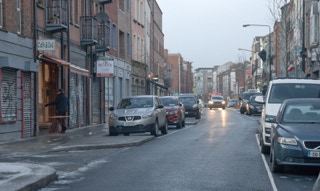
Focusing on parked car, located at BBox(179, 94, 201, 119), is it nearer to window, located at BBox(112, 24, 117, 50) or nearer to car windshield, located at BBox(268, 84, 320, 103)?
window, located at BBox(112, 24, 117, 50)

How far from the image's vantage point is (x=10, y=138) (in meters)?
21.5

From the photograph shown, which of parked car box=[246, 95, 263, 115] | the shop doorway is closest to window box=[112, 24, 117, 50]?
parked car box=[246, 95, 263, 115]

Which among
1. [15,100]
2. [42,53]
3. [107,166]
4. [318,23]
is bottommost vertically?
[107,166]

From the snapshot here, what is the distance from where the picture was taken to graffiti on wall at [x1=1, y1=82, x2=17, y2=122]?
68.9ft

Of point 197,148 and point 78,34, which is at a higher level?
point 78,34

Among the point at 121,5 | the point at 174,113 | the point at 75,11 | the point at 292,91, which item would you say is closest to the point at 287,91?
the point at 292,91

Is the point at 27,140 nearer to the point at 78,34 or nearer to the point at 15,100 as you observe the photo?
the point at 15,100

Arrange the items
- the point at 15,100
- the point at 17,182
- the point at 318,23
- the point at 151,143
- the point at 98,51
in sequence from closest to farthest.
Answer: the point at 17,182 < the point at 151,143 < the point at 15,100 < the point at 98,51 < the point at 318,23

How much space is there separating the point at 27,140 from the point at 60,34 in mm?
7441

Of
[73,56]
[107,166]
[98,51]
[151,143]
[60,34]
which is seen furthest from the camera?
[98,51]

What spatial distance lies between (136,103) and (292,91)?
8.68 m

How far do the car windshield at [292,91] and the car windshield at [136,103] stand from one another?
797 cm

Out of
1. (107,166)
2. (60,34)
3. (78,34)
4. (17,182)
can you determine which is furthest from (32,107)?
(17,182)

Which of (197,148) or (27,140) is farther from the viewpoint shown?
(27,140)
